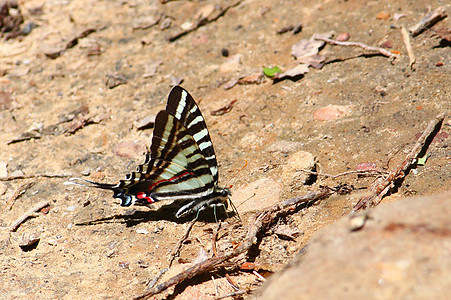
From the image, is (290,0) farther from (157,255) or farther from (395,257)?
(395,257)

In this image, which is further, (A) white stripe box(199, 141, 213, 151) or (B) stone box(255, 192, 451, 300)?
(A) white stripe box(199, 141, 213, 151)

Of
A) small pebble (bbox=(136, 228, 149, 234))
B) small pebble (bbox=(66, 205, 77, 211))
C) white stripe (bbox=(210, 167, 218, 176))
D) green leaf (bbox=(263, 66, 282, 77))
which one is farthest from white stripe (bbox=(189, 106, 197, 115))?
green leaf (bbox=(263, 66, 282, 77))

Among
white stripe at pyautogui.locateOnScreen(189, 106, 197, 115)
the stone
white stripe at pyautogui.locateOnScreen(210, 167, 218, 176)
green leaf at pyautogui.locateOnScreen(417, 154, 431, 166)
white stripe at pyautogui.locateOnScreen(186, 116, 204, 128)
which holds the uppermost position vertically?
the stone

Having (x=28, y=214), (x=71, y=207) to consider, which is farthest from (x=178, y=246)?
(x=28, y=214)

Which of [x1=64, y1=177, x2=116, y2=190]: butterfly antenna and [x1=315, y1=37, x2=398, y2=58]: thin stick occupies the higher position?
[x1=315, y1=37, x2=398, y2=58]: thin stick

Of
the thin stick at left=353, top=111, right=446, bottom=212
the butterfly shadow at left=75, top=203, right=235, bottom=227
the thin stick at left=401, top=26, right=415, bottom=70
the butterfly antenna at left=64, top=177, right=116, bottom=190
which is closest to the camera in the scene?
the thin stick at left=353, top=111, right=446, bottom=212

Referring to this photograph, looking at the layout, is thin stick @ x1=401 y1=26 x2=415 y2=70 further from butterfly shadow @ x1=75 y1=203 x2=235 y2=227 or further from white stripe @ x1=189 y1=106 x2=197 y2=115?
butterfly shadow @ x1=75 y1=203 x2=235 y2=227

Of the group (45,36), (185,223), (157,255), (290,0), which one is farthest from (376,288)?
(45,36)

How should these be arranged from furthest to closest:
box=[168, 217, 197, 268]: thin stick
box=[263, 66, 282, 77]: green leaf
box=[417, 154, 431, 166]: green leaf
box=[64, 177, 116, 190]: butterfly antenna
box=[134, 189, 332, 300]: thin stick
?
box=[263, 66, 282, 77]: green leaf, box=[64, 177, 116, 190]: butterfly antenna, box=[417, 154, 431, 166]: green leaf, box=[168, 217, 197, 268]: thin stick, box=[134, 189, 332, 300]: thin stick
